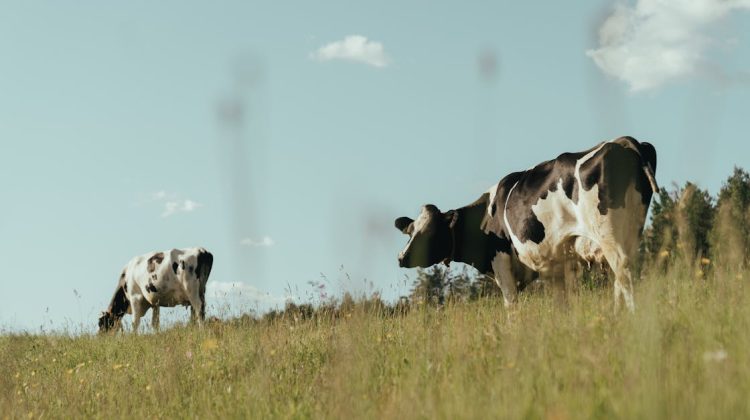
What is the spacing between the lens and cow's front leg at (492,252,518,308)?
11.8 m

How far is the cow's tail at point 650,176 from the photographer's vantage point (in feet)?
32.0

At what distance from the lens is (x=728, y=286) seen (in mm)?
7355

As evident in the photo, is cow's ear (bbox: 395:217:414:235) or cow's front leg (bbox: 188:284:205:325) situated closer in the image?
cow's ear (bbox: 395:217:414:235)

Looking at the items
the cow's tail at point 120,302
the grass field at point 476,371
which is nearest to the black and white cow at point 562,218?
the grass field at point 476,371

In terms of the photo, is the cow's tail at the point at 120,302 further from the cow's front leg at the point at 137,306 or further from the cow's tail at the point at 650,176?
the cow's tail at the point at 650,176

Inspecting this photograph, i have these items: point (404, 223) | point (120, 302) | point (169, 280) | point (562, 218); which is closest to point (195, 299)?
point (169, 280)

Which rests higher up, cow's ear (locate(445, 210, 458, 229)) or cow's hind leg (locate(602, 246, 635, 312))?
cow's ear (locate(445, 210, 458, 229))

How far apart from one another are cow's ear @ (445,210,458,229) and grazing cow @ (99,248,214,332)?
9680 millimetres

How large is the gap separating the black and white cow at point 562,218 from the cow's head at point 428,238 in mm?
156

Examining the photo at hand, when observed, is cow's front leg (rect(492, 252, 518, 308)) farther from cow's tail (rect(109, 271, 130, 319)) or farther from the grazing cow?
cow's tail (rect(109, 271, 130, 319))

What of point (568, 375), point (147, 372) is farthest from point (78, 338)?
point (568, 375)

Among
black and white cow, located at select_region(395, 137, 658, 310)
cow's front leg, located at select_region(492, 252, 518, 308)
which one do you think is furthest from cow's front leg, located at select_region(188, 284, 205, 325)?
cow's front leg, located at select_region(492, 252, 518, 308)

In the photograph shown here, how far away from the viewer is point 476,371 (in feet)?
19.2

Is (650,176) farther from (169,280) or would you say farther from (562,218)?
(169,280)
